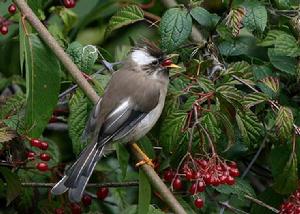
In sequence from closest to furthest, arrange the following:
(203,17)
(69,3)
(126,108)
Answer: (203,17)
(126,108)
(69,3)

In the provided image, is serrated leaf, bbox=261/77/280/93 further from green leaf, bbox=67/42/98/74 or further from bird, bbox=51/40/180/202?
green leaf, bbox=67/42/98/74

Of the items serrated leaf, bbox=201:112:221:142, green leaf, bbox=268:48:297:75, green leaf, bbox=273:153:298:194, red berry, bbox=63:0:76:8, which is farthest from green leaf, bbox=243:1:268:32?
red berry, bbox=63:0:76:8

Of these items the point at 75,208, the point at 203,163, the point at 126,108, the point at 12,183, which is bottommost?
the point at 75,208

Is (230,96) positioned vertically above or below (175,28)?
below

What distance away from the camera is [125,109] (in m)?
4.97

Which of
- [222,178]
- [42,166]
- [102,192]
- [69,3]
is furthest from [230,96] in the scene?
[69,3]

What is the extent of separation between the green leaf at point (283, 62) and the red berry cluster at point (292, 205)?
678 mm

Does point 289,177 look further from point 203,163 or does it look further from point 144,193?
point 144,193

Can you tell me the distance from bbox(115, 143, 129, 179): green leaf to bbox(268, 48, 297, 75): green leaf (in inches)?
36.6

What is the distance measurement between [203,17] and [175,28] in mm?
171

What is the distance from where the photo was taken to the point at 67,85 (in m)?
5.14

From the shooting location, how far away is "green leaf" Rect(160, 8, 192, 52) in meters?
4.65

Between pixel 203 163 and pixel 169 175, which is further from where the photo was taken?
pixel 169 175

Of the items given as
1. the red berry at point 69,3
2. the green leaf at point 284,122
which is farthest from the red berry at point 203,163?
the red berry at point 69,3
